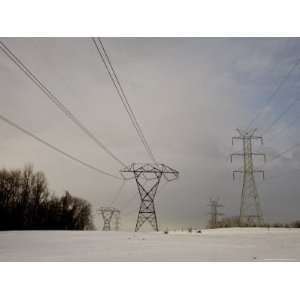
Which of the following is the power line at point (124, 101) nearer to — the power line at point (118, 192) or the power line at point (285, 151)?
the power line at point (118, 192)

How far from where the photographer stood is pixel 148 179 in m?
6.76

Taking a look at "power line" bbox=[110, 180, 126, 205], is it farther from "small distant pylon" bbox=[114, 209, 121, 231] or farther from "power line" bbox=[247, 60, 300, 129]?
"power line" bbox=[247, 60, 300, 129]

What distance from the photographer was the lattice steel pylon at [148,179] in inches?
262

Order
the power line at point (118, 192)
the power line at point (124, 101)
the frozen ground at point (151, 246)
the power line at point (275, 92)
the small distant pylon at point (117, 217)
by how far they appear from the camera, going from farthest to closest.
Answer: the small distant pylon at point (117, 217) → the power line at point (118, 192) → the power line at point (124, 101) → the power line at point (275, 92) → the frozen ground at point (151, 246)

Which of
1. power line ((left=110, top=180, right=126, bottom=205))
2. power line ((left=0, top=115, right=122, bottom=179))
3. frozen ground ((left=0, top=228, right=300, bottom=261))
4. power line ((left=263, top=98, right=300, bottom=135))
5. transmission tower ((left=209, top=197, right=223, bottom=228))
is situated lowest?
frozen ground ((left=0, top=228, right=300, bottom=261))

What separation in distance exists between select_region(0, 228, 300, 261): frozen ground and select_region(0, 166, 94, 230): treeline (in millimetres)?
253

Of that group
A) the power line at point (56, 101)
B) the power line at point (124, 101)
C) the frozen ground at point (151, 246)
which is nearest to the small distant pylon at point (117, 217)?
the frozen ground at point (151, 246)

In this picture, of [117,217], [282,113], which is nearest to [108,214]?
[117,217]

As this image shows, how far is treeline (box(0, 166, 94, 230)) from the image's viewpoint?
21.3ft

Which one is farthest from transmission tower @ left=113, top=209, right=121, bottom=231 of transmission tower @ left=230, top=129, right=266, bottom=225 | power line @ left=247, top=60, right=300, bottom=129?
power line @ left=247, top=60, right=300, bottom=129

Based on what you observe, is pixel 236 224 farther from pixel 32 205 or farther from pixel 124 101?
pixel 32 205

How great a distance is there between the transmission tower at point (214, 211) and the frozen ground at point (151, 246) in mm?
197
